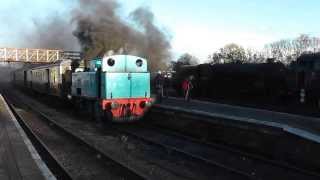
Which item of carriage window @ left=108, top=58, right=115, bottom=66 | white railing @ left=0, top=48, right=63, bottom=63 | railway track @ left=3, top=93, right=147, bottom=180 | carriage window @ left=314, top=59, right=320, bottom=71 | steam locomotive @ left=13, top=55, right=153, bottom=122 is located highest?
white railing @ left=0, top=48, right=63, bottom=63

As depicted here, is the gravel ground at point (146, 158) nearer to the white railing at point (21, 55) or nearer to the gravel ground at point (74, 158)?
the gravel ground at point (74, 158)

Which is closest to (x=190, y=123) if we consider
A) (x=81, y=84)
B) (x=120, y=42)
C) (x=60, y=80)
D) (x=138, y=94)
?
(x=138, y=94)

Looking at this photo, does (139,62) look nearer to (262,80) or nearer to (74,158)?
(74,158)

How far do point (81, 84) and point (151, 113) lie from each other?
11.0 ft

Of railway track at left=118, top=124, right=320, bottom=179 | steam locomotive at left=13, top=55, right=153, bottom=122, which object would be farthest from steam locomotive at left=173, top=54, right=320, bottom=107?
railway track at left=118, top=124, right=320, bottom=179

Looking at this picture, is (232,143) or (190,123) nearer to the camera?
(232,143)

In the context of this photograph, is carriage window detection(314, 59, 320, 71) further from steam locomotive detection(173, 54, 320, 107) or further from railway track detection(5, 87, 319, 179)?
railway track detection(5, 87, 319, 179)

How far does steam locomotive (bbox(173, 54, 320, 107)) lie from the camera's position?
73.0ft

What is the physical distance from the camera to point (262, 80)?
26.1 meters

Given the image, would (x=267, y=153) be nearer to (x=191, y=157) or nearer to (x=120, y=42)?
(x=191, y=157)

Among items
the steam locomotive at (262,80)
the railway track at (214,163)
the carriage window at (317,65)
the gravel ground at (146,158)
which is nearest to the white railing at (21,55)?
the steam locomotive at (262,80)

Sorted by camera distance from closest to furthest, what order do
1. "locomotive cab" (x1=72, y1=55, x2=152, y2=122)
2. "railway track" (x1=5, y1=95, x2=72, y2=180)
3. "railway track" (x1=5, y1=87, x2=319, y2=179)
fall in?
"railway track" (x1=5, y1=95, x2=72, y2=180)
"railway track" (x1=5, y1=87, x2=319, y2=179)
"locomotive cab" (x1=72, y1=55, x2=152, y2=122)

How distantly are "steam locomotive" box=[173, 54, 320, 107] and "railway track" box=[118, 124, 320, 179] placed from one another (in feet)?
29.2

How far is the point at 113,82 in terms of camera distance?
18.2m
